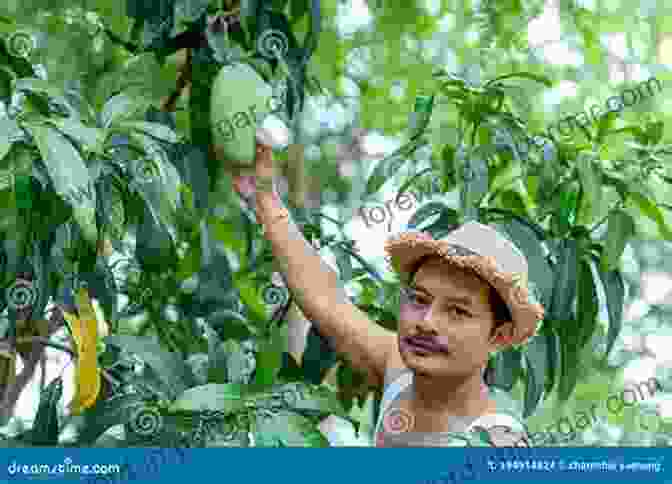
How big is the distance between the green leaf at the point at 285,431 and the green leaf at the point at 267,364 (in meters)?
0.08

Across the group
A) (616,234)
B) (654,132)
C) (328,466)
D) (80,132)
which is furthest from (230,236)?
(654,132)

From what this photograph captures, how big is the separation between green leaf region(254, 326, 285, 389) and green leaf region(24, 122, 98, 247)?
0.36 m

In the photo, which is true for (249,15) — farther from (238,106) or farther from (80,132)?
(80,132)

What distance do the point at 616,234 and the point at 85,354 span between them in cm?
87

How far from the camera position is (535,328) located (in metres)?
1.87

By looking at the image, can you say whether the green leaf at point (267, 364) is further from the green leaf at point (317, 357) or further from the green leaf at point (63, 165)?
the green leaf at point (63, 165)

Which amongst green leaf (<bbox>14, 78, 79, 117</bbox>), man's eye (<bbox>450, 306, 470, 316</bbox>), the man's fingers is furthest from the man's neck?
green leaf (<bbox>14, 78, 79, 117</bbox>)

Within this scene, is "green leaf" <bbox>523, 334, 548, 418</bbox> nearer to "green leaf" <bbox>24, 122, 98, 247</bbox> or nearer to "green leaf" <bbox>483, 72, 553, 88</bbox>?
"green leaf" <bbox>483, 72, 553, 88</bbox>

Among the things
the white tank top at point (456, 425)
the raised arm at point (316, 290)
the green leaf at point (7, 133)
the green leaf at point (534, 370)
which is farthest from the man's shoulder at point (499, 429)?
the green leaf at point (7, 133)

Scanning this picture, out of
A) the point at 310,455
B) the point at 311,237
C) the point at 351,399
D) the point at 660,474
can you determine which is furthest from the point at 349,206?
the point at 660,474

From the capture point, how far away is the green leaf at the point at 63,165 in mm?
1499

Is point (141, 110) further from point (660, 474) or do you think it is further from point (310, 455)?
point (660, 474)

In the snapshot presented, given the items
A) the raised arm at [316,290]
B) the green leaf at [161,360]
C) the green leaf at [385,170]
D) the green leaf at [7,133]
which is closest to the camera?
the green leaf at [7,133]

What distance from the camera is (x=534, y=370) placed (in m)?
2.00
